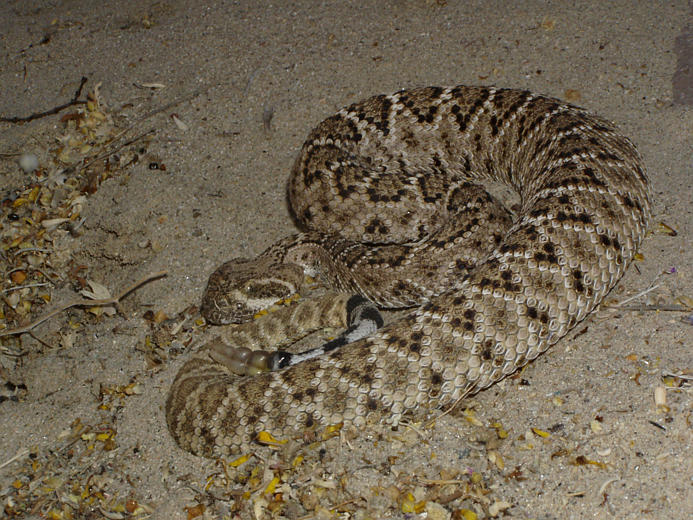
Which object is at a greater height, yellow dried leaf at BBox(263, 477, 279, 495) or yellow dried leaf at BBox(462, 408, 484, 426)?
yellow dried leaf at BBox(462, 408, 484, 426)

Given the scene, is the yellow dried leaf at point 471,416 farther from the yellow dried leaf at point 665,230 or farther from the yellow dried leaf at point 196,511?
the yellow dried leaf at point 665,230

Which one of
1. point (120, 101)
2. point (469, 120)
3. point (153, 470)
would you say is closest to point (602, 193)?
point (469, 120)

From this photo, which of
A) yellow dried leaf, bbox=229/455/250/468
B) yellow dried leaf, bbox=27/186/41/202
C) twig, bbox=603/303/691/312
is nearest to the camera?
yellow dried leaf, bbox=229/455/250/468

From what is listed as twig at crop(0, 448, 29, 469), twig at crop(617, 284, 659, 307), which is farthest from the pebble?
twig at crop(617, 284, 659, 307)

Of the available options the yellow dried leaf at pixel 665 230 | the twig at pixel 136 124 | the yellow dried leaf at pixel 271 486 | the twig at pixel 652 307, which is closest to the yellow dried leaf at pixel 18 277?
the twig at pixel 136 124

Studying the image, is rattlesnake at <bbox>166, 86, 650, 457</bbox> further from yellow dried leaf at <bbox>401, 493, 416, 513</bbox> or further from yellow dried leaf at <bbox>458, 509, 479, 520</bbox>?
yellow dried leaf at <bbox>458, 509, 479, 520</bbox>

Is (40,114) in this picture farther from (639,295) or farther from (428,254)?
(639,295)

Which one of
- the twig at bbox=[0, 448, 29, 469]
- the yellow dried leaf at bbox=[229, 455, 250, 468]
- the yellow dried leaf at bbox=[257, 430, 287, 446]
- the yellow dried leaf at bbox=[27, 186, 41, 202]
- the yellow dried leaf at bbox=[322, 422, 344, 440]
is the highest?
the yellow dried leaf at bbox=[27, 186, 41, 202]

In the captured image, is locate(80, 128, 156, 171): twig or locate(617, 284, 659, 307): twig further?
locate(80, 128, 156, 171): twig
